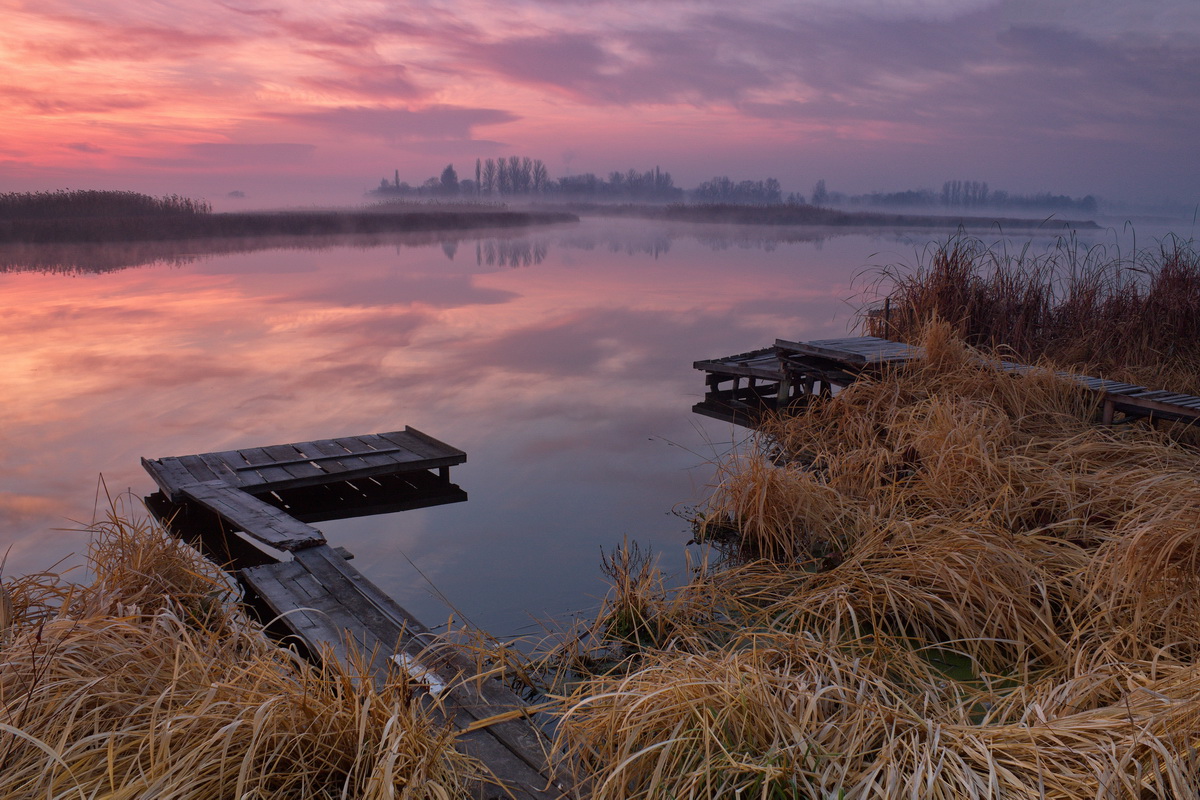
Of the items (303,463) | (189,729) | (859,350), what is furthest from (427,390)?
(189,729)

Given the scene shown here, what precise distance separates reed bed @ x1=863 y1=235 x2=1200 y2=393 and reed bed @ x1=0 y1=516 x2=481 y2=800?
325 inches

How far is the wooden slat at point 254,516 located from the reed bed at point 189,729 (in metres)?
1.94

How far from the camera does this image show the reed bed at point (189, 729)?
7.58 ft

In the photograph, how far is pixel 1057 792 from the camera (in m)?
2.39

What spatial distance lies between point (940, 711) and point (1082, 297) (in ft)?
31.4

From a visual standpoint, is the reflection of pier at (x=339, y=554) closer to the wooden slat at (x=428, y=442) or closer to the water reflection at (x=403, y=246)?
the wooden slat at (x=428, y=442)

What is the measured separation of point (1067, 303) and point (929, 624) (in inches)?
331

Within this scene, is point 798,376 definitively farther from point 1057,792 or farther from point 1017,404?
point 1057,792

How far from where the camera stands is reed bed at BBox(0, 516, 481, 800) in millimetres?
2311

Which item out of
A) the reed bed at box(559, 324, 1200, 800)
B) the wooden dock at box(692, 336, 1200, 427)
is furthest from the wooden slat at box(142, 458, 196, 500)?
the wooden dock at box(692, 336, 1200, 427)

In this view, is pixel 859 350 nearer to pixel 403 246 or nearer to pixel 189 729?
pixel 189 729

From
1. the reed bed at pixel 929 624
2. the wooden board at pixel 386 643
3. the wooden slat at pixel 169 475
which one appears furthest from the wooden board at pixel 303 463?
the reed bed at pixel 929 624

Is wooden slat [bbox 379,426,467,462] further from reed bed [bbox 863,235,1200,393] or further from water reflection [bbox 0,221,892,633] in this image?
reed bed [bbox 863,235,1200,393]

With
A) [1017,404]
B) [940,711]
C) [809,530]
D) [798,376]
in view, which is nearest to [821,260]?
[798,376]
